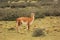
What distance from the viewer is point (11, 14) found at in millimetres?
21609

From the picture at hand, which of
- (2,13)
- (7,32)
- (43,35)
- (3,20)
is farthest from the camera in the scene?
(2,13)

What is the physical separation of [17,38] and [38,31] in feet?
5.02

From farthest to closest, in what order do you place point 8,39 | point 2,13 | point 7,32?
point 2,13 < point 7,32 < point 8,39

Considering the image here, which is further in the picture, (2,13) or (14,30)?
(2,13)

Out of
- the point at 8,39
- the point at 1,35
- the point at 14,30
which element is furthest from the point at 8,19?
the point at 8,39

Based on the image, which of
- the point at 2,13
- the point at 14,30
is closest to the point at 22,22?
the point at 14,30

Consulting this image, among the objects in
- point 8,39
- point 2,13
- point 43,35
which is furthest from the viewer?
point 2,13

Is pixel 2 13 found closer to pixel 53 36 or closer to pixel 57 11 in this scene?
pixel 57 11

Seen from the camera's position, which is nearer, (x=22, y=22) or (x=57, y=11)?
(x=22, y=22)

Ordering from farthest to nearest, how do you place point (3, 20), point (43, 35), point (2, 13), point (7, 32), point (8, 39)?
point (2, 13)
point (3, 20)
point (7, 32)
point (43, 35)
point (8, 39)

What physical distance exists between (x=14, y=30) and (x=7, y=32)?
69 centimetres

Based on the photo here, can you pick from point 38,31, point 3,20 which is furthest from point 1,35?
point 3,20

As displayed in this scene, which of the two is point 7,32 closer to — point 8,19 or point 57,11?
point 8,19

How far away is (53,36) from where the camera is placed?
13633 millimetres
